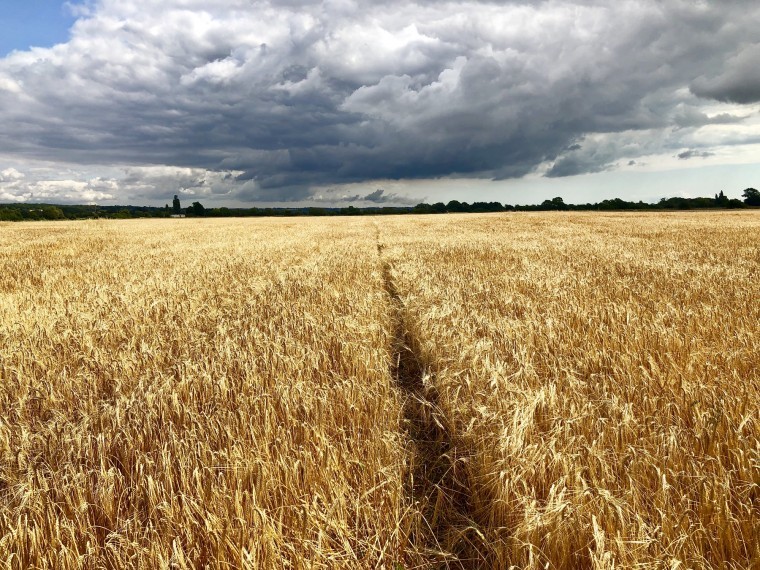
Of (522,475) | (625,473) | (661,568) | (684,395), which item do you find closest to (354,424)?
(522,475)

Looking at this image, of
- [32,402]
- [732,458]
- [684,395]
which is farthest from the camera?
[32,402]

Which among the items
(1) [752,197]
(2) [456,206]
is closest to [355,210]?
(2) [456,206]

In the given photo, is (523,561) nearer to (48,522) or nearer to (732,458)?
(732,458)

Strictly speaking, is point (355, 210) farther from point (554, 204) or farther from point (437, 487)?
point (437, 487)

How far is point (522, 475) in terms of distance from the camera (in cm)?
224

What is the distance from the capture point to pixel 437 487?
2285 millimetres

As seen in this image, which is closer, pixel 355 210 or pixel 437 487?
pixel 437 487

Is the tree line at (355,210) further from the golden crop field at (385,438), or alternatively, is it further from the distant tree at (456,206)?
the golden crop field at (385,438)

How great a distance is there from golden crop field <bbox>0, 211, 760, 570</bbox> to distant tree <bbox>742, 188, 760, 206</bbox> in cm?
11797

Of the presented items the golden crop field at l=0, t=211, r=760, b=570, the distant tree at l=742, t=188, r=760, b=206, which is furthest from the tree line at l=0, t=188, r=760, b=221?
the golden crop field at l=0, t=211, r=760, b=570

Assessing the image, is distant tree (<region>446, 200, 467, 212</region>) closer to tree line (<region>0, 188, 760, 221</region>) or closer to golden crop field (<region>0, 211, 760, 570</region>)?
tree line (<region>0, 188, 760, 221</region>)

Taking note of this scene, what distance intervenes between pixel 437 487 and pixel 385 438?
57cm

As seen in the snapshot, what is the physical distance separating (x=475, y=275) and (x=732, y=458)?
22.9 ft

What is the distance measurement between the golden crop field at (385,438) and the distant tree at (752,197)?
11797cm
